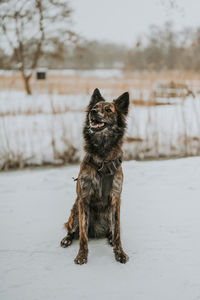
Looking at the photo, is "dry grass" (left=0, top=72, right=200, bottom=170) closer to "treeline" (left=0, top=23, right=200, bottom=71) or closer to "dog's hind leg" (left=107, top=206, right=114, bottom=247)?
"treeline" (left=0, top=23, right=200, bottom=71)

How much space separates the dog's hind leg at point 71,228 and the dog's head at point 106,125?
0.58 meters

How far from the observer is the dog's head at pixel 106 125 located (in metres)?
2.31

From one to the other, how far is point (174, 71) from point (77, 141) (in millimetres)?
2268

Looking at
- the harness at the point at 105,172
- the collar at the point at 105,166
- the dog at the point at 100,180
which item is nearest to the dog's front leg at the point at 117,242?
the dog at the point at 100,180

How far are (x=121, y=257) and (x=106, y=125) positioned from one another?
1.08 m

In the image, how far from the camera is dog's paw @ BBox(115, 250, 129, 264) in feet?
7.22

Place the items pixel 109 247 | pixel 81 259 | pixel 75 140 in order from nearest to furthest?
pixel 81 259 → pixel 109 247 → pixel 75 140

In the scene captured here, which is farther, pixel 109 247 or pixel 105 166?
pixel 109 247

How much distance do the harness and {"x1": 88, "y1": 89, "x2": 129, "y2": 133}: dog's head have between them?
0.90ft

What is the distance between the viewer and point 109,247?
2.44 meters

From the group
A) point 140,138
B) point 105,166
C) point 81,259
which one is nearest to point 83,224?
point 81,259

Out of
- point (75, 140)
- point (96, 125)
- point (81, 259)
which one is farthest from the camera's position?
point (75, 140)

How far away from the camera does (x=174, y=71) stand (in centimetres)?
525

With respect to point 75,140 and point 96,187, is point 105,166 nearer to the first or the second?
point 96,187
